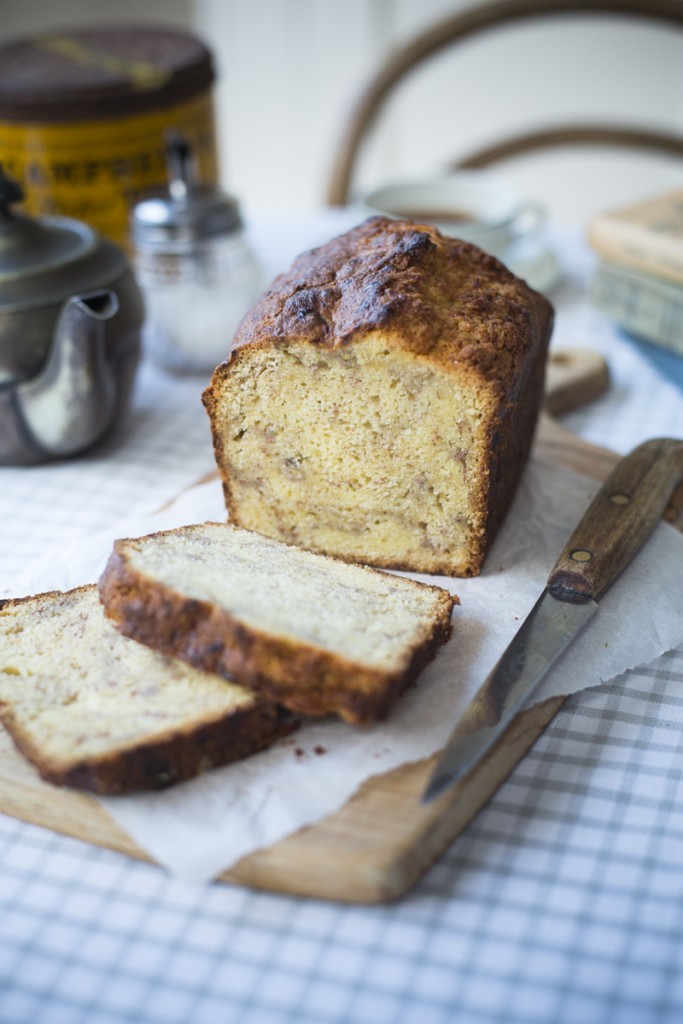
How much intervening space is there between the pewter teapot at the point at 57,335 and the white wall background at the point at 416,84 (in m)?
3.08

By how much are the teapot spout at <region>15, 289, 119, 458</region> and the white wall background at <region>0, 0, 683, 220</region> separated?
3.23 m

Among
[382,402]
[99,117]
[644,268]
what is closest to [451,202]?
[644,268]

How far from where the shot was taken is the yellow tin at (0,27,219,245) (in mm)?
2885

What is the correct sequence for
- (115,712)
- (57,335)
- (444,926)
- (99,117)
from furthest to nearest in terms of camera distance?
(99,117), (57,335), (115,712), (444,926)

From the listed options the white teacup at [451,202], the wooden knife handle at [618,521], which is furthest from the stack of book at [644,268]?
the wooden knife handle at [618,521]

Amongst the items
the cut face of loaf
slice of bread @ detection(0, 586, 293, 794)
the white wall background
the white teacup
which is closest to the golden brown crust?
the cut face of loaf

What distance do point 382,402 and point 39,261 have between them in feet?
3.07

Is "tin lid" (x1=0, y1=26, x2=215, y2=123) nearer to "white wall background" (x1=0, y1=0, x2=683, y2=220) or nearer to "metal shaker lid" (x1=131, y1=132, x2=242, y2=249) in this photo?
"metal shaker lid" (x1=131, y1=132, x2=242, y2=249)

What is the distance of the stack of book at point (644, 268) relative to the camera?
2.69m

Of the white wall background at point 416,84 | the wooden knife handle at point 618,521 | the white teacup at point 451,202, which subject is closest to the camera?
the wooden knife handle at point 618,521

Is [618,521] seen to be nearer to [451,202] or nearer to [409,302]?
[409,302]

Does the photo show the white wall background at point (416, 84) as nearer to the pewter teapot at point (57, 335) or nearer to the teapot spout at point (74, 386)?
the pewter teapot at point (57, 335)

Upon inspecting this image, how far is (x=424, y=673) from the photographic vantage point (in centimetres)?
170

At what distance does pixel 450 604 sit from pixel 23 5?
4790 mm
